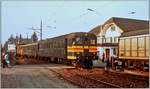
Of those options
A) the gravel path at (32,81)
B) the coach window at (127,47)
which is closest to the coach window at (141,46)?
the coach window at (127,47)

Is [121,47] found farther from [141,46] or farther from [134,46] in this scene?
[141,46]

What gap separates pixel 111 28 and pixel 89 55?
32.2 m

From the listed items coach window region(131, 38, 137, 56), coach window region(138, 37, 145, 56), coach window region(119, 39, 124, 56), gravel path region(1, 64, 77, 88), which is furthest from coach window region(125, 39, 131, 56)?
gravel path region(1, 64, 77, 88)

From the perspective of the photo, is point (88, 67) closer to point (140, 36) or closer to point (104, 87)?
point (140, 36)

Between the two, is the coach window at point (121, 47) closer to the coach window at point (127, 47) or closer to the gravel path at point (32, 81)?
the coach window at point (127, 47)

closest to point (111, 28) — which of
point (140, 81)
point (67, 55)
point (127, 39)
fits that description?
point (67, 55)

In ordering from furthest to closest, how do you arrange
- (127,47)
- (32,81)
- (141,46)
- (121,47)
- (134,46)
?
(121,47)
(127,47)
(134,46)
(141,46)
(32,81)

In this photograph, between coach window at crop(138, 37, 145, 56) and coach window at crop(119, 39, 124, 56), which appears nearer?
coach window at crop(138, 37, 145, 56)

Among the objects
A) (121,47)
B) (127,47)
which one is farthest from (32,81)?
(121,47)

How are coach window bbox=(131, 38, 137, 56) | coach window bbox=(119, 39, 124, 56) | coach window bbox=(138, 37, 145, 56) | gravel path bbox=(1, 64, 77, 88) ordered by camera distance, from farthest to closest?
1. coach window bbox=(119, 39, 124, 56)
2. coach window bbox=(131, 38, 137, 56)
3. coach window bbox=(138, 37, 145, 56)
4. gravel path bbox=(1, 64, 77, 88)

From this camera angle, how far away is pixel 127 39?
24.4 m

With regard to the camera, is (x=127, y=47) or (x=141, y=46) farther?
(x=127, y=47)

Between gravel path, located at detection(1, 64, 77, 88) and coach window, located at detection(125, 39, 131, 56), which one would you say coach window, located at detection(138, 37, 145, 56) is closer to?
coach window, located at detection(125, 39, 131, 56)

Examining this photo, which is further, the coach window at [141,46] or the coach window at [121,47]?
the coach window at [121,47]
